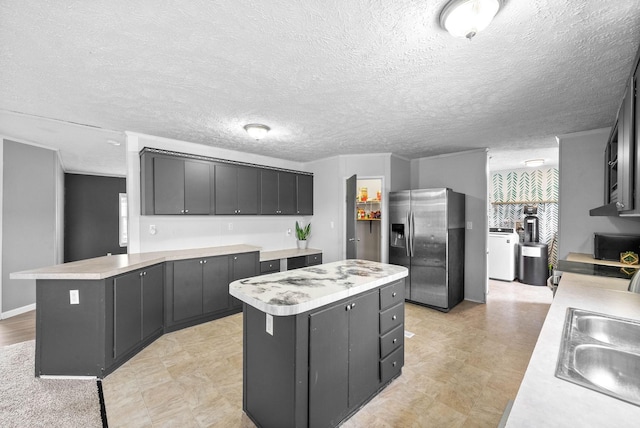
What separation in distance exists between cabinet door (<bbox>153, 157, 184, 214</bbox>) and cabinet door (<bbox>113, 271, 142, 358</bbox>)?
1005 mm

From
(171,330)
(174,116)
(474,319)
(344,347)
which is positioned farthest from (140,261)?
(474,319)

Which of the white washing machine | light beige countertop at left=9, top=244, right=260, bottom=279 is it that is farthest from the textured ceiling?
the white washing machine

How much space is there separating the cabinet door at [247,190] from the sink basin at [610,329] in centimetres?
388

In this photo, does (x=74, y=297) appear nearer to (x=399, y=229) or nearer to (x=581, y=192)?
(x=399, y=229)

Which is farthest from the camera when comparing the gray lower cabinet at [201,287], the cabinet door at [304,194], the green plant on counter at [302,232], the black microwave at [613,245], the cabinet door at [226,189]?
the green plant on counter at [302,232]

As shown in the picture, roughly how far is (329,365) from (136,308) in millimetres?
2224

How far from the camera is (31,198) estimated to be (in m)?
4.18

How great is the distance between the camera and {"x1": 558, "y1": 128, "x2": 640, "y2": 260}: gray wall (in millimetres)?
3469

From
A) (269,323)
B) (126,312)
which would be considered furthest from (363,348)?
(126,312)

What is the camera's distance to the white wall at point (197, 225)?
3.55m

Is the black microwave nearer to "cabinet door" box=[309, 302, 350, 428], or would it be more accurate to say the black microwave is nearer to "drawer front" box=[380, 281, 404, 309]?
"drawer front" box=[380, 281, 404, 309]

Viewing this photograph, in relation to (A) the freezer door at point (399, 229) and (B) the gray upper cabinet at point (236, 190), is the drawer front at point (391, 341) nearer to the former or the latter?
(A) the freezer door at point (399, 229)

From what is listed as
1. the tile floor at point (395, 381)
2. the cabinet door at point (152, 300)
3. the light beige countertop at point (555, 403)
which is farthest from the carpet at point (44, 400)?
the light beige countertop at point (555, 403)

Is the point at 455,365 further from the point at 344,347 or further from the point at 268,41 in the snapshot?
the point at 268,41
